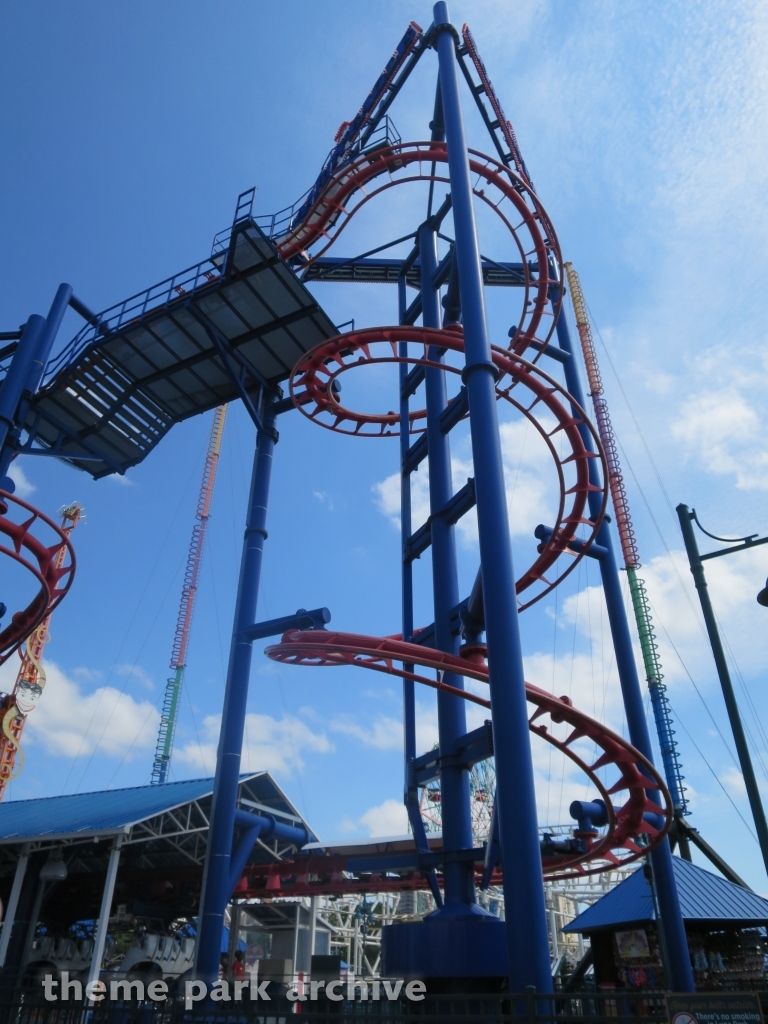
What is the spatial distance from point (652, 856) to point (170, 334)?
49.1 ft

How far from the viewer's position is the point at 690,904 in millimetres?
15078

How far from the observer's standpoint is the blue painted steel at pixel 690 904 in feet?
48.7

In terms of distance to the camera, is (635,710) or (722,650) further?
(635,710)

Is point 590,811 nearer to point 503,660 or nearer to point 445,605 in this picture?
point 445,605

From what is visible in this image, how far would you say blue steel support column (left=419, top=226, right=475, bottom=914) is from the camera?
38.1 ft

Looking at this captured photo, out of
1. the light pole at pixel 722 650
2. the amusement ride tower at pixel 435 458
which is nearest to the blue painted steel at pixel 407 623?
the amusement ride tower at pixel 435 458

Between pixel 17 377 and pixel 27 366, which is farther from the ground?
pixel 27 366

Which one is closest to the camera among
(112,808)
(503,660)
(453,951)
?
(503,660)

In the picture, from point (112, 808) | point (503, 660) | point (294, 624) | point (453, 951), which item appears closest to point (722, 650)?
point (503, 660)

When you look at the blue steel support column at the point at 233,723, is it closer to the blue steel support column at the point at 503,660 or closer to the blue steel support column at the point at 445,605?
the blue steel support column at the point at 445,605

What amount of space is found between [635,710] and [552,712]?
2517 millimetres

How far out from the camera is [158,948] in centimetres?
2211

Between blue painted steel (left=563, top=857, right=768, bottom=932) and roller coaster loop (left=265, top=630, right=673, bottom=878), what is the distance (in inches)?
73.3

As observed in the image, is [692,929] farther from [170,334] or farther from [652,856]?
[170,334]
